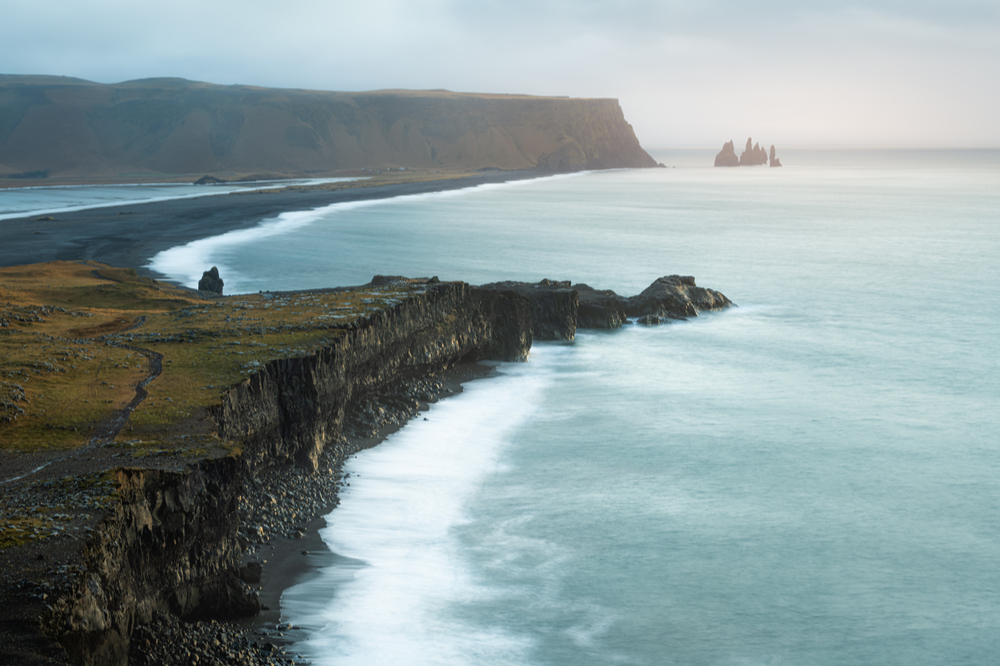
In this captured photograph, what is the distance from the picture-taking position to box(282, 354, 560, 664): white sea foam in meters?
13.5

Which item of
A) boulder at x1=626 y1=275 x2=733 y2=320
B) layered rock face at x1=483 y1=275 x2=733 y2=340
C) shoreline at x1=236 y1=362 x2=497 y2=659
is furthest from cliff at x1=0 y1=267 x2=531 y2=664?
boulder at x1=626 y1=275 x2=733 y2=320

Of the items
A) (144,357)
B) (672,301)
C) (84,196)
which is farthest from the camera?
(84,196)

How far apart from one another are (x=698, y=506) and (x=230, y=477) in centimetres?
1170

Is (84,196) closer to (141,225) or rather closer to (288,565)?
(141,225)

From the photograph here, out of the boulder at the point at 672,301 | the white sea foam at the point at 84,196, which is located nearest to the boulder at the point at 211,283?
the boulder at the point at 672,301

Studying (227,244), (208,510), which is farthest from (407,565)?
(227,244)

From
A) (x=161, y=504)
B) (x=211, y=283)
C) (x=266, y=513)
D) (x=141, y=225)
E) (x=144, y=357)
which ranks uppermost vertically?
(x=141, y=225)

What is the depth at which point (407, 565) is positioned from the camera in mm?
16078

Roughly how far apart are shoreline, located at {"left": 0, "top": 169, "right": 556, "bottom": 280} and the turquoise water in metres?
36.0

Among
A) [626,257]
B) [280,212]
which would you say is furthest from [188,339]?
[280,212]

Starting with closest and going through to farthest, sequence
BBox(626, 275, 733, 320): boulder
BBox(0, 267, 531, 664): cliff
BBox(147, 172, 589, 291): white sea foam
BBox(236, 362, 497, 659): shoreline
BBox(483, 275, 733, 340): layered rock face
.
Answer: BBox(0, 267, 531, 664): cliff → BBox(236, 362, 497, 659): shoreline → BBox(483, 275, 733, 340): layered rock face → BBox(626, 275, 733, 320): boulder → BBox(147, 172, 589, 291): white sea foam

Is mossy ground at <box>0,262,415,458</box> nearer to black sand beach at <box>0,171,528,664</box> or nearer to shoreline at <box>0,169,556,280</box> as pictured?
black sand beach at <box>0,171,528,664</box>

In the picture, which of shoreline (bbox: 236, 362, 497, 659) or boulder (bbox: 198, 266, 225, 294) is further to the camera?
boulder (bbox: 198, 266, 225, 294)

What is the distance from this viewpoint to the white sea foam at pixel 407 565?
13469mm
